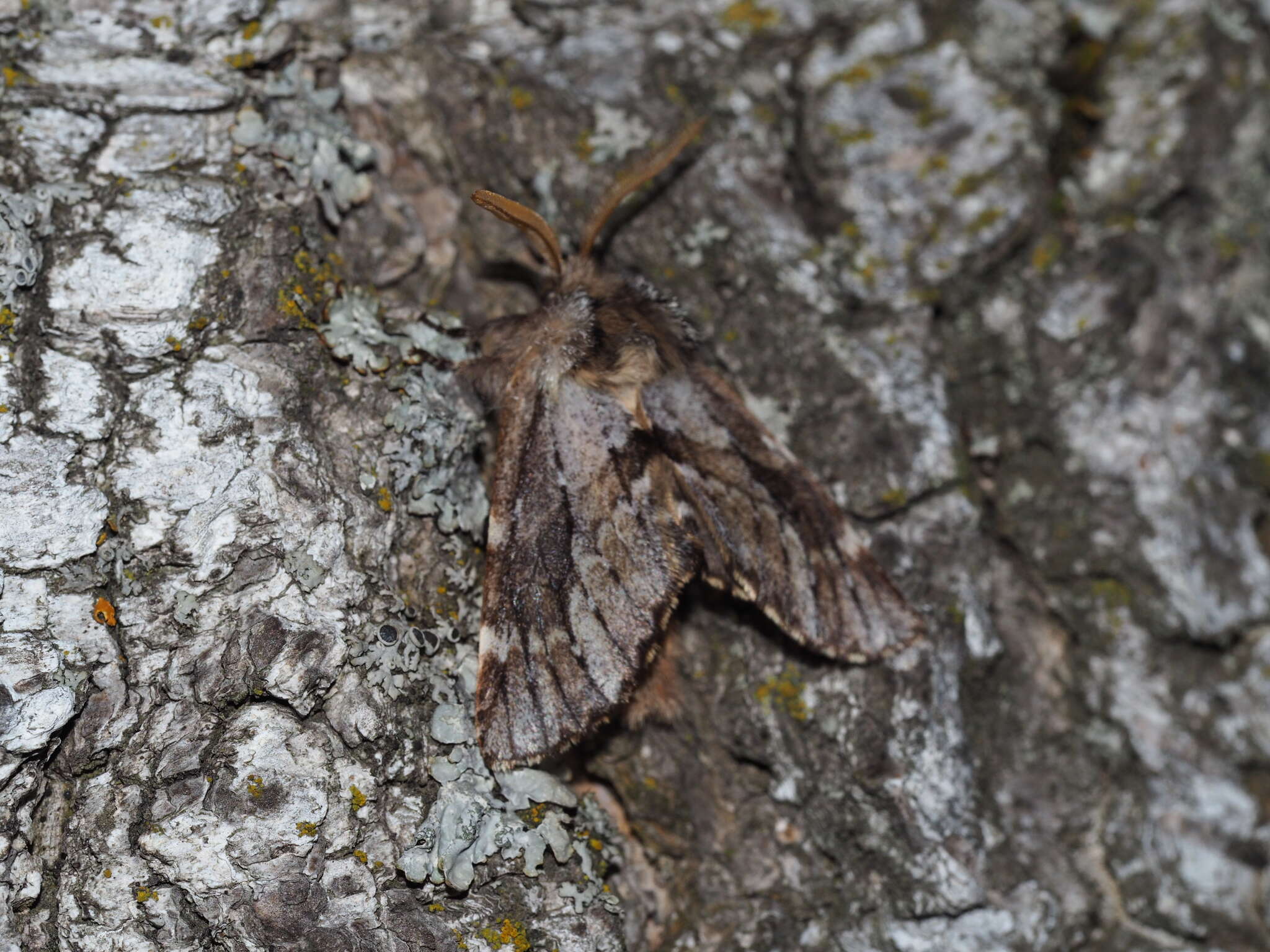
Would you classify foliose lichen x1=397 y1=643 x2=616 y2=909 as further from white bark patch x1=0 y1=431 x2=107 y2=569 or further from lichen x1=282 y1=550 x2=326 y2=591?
white bark patch x1=0 y1=431 x2=107 y2=569

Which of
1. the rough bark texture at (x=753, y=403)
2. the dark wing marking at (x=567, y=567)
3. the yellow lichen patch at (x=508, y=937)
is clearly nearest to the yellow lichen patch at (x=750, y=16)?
the rough bark texture at (x=753, y=403)

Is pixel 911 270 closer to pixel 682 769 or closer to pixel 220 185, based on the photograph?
pixel 682 769

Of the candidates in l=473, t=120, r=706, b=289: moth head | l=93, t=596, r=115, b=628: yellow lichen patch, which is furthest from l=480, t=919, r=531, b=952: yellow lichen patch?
l=473, t=120, r=706, b=289: moth head

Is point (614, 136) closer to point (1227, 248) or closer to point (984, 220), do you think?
point (984, 220)

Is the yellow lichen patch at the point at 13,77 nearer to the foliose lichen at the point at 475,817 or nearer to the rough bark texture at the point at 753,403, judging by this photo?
the rough bark texture at the point at 753,403

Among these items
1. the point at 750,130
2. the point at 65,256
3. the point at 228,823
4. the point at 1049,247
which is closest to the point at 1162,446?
the point at 1049,247

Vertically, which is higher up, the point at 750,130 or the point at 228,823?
Result: the point at 750,130
